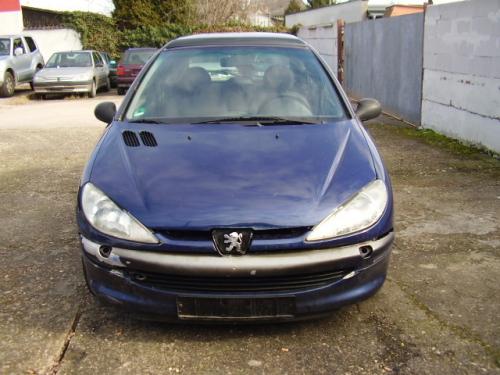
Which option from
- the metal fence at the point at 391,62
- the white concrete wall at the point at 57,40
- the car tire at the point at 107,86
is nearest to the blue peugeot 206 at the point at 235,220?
the metal fence at the point at 391,62

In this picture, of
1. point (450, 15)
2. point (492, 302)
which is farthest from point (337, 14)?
point (492, 302)

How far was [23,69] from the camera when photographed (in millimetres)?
17969

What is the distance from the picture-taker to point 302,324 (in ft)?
10.4

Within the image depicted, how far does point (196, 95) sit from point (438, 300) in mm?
2096

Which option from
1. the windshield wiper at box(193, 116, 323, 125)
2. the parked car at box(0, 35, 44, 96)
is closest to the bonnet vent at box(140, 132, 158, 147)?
the windshield wiper at box(193, 116, 323, 125)

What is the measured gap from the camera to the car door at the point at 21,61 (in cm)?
1748

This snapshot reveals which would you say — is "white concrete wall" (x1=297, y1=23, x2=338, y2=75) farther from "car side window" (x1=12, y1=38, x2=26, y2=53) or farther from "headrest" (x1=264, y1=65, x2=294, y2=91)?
"headrest" (x1=264, y1=65, x2=294, y2=91)

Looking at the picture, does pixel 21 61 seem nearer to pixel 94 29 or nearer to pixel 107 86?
pixel 107 86

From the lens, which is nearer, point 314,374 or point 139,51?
point 314,374

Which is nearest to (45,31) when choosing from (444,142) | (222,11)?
(222,11)

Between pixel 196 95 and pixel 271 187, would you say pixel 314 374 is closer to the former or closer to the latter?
pixel 271 187

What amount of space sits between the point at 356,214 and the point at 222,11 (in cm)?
3097

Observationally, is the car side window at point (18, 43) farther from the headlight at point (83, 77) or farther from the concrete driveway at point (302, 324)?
the concrete driveway at point (302, 324)

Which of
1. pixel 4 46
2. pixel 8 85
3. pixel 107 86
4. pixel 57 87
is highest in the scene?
pixel 4 46
